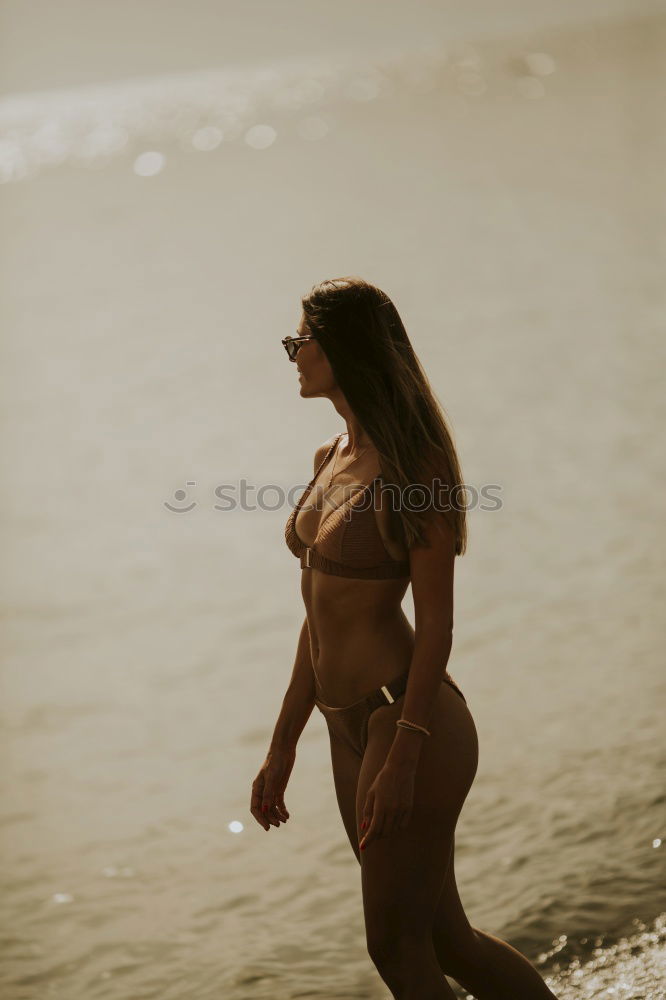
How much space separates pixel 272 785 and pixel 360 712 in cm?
36

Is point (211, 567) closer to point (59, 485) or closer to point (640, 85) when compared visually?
point (59, 485)

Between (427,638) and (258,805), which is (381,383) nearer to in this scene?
(427,638)

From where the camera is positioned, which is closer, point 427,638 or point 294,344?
point 427,638

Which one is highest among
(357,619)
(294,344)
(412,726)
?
(294,344)

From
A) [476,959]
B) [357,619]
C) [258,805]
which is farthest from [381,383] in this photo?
[476,959]

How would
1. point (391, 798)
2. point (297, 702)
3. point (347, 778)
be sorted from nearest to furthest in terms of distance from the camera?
1. point (391, 798)
2. point (347, 778)
3. point (297, 702)

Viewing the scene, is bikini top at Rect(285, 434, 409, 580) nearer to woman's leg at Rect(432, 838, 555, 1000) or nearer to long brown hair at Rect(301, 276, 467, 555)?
long brown hair at Rect(301, 276, 467, 555)

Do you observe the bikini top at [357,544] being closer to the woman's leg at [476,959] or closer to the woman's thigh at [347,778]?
the woman's thigh at [347,778]

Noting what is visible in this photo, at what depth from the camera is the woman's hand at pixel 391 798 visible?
2537 millimetres

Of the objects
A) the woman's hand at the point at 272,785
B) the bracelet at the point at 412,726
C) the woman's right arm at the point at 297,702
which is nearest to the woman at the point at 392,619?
the bracelet at the point at 412,726

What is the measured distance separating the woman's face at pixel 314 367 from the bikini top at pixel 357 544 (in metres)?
0.22

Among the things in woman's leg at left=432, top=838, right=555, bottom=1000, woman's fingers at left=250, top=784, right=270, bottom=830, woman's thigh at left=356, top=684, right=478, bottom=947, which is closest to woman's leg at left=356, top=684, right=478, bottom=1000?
woman's thigh at left=356, top=684, right=478, bottom=947

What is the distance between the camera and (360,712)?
2691mm

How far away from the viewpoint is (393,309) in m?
2.64
